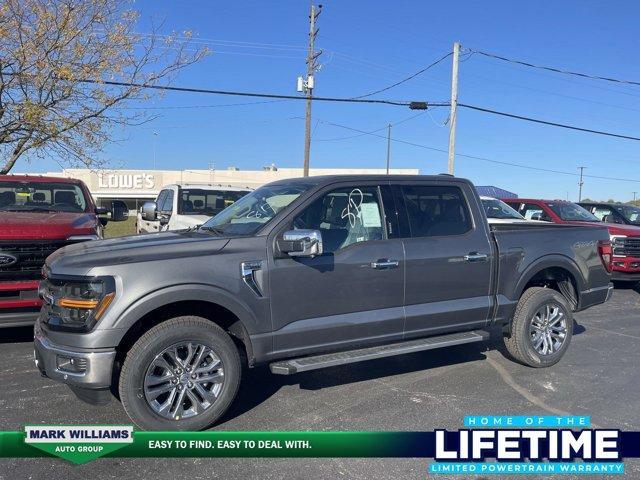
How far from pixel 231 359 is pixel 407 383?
1.91m

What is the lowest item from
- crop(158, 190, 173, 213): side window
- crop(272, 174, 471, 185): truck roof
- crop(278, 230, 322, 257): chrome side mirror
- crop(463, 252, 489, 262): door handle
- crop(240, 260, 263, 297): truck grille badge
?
crop(240, 260, 263, 297): truck grille badge

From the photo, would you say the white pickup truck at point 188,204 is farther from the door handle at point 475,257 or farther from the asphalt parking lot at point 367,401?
the door handle at point 475,257

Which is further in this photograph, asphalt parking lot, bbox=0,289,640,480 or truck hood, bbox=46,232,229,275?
truck hood, bbox=46,232,229,275

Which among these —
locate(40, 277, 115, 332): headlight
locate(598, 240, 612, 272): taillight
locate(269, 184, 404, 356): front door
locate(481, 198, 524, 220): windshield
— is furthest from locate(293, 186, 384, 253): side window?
locate(481, 198, 524, 220): windshield

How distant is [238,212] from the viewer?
4953 mm

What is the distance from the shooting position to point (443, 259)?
4883mm

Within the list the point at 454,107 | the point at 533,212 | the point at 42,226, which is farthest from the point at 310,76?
the point at 42,226

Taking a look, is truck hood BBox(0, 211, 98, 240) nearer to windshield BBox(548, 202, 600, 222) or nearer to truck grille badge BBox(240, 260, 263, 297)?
truck grille badge BBox(240, 260, 263, 297)

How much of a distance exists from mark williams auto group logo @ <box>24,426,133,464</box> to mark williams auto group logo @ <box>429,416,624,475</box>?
6.94ft

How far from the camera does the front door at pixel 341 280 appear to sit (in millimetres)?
4180

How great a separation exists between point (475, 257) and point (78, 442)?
369 cm

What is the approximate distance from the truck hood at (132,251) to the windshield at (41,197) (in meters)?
3.81

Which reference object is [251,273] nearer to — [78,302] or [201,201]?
[78,302]

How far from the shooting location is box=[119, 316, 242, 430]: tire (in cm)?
369
